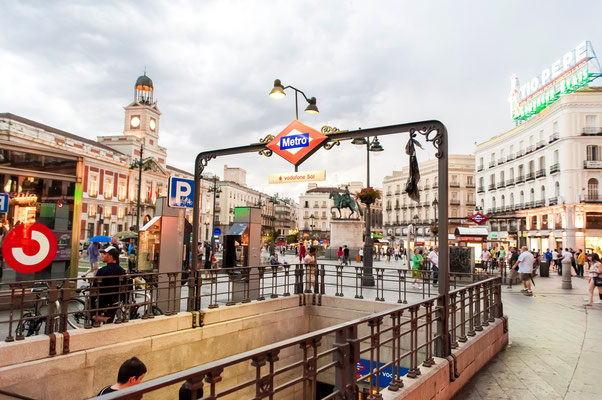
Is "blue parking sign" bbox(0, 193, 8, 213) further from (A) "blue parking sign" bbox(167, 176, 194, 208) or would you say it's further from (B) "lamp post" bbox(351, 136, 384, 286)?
(B) "lamp post" bbox(351, 136, 384, 286)

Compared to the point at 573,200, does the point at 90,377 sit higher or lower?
lower

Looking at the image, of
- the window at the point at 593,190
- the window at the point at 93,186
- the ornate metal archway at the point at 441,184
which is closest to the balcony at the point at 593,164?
the window at the point at 593,190

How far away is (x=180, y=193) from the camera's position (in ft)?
33.1

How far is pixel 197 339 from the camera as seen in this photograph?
9.31m

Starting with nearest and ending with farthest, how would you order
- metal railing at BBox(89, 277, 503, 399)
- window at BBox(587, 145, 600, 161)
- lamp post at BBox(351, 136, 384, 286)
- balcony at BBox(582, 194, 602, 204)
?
metal railing at BBox(89, 277, 503, 399) → lamp post at BBox(351, 136, 384, 286) → balcony at BBox(582, 194, 602, 204) → window at BBox(587, 145, 600, 161)

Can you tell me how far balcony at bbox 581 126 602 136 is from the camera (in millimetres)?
42062

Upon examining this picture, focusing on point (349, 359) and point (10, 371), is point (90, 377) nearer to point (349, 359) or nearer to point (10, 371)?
point (10, 371)

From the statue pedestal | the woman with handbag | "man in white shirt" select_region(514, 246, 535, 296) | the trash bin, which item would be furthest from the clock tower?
the woman with handbag

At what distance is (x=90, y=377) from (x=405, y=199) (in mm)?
80971

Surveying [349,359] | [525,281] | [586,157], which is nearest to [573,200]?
[586,157]

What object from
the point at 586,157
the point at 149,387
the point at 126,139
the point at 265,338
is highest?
the point at 126,139

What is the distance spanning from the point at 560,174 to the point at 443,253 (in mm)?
45319

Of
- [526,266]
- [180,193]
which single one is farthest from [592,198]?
[180,193]

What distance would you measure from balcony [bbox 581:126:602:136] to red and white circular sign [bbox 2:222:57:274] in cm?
4940
